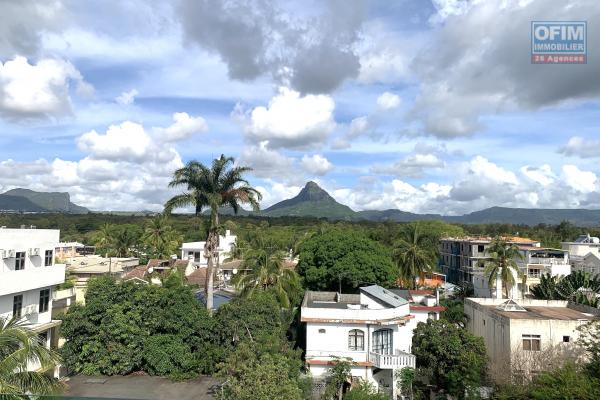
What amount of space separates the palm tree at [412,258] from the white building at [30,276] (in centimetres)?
3004

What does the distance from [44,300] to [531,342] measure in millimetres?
24280

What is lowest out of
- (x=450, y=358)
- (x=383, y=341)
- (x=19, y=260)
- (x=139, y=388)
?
(x=139, y=388)

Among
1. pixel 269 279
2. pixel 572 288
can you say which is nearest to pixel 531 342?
pixel 572 288

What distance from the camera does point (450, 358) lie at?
72.9ft

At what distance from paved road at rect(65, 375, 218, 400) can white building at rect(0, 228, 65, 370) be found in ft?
9.06

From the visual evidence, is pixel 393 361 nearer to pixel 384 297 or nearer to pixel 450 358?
pixel 450 358

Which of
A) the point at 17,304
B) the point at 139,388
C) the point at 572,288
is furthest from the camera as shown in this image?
the point at 572,288

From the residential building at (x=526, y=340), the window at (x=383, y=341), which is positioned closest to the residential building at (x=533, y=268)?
the residential building at (x=526, y=340)

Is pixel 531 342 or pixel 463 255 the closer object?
pixel 531 342

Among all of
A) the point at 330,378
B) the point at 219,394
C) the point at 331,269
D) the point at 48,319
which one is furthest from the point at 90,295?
the point at 331,269

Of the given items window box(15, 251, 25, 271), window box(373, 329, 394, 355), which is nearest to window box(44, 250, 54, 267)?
window box(15, 251, 25, 271)

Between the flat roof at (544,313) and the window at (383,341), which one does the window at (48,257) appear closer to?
the window at (383,341)

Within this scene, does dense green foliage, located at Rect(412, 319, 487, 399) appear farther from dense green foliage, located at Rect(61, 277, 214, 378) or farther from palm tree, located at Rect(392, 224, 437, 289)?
palm tree, located at Rect(392, 224, 437, 289)

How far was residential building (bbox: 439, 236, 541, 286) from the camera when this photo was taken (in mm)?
54978
